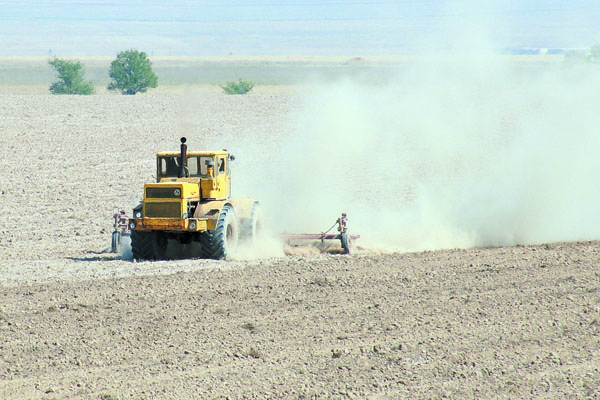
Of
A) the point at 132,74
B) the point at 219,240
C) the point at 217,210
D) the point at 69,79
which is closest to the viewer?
the point at 219,240

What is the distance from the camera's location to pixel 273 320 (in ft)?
40.0

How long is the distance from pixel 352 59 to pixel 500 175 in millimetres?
13415

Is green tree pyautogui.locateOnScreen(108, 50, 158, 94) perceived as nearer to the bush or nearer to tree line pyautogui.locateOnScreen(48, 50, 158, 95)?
tree line pyautogui.locateOnScreen(48, 50, 158, 95)

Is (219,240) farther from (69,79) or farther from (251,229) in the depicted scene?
(69,79)

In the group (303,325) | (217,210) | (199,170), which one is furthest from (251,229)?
(303,325)

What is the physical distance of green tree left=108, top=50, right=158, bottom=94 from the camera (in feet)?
222

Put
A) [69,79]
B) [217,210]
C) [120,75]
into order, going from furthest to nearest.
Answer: [69,79] < [120,75] < [217,210]

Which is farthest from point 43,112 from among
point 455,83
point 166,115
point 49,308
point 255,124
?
point 49,308

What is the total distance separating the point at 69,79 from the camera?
69375mm

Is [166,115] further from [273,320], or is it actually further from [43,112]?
[273,320]

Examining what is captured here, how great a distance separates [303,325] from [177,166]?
24.9 feet

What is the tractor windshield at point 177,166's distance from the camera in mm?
18469

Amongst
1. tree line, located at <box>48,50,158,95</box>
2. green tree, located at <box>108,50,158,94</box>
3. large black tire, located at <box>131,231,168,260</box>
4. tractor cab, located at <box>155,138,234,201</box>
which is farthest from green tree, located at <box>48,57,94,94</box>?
large black tire, located at <box>131,231,168,260</box>

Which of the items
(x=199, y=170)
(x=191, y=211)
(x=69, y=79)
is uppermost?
(x=69, y=79)
